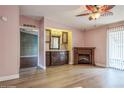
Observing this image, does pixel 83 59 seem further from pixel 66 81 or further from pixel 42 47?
pixel 66 81

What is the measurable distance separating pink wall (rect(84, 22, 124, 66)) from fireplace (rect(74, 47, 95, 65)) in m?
0.31

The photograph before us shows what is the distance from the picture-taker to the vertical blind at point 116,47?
249 inches

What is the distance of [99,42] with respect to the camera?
7.49 m

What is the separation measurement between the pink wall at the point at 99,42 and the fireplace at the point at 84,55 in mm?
305

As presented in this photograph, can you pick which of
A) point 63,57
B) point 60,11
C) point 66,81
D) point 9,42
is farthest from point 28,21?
point 66,81

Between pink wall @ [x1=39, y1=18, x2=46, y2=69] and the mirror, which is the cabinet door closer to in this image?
the mirror

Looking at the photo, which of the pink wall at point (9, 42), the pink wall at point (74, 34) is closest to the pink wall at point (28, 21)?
the pink wall at point (74, 34)

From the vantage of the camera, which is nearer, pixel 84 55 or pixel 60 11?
pixel 60 11

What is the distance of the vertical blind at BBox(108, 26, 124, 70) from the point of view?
249 inches

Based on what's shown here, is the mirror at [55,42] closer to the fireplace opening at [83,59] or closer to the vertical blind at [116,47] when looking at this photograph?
the fireplace opening at [83,59]

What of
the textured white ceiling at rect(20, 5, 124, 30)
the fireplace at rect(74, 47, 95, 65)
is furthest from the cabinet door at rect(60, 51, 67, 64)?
the textured white ceiling at rect(20, 5, 124, 30)

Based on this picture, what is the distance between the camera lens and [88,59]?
810 cm

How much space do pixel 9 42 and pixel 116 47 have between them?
490 cm
